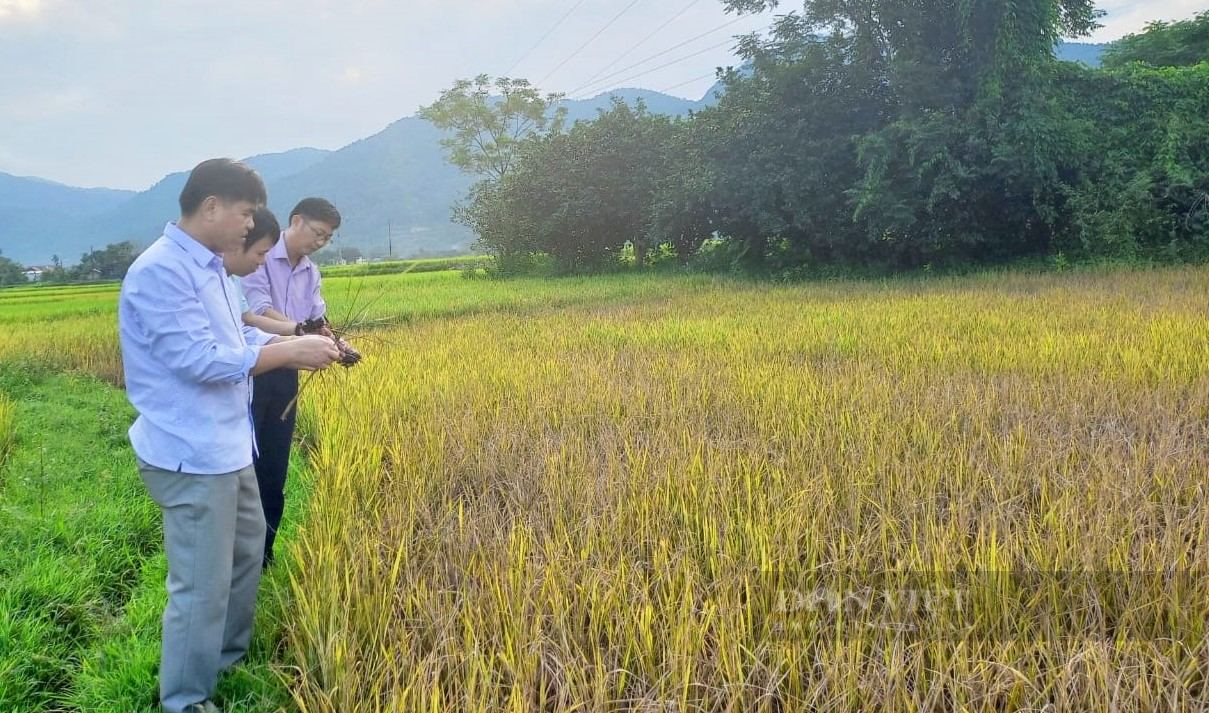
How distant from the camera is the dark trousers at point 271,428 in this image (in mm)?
2512

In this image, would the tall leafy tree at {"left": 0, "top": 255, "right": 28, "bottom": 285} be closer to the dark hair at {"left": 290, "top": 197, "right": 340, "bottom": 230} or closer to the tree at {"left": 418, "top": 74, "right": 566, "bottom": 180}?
the tree at {"left": 418, "top": 74, "right": 566, "bottom": 180}

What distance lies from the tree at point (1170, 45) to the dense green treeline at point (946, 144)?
0.05 meters

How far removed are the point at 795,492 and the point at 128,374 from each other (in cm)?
205

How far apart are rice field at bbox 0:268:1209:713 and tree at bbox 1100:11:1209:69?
15167mm

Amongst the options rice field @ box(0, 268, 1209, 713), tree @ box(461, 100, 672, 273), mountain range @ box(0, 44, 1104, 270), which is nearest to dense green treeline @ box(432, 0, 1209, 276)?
tree @ box(461, 100, 672, 273)

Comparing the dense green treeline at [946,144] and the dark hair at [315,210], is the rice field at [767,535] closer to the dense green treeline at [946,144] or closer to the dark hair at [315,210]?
the dark hair at [315,210]

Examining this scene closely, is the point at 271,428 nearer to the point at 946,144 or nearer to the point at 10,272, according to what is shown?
the point at 946,144

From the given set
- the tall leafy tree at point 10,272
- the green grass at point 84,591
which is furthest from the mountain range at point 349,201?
the green grass at point 84,591

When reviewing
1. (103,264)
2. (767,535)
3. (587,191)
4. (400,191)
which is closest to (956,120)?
(587,191)

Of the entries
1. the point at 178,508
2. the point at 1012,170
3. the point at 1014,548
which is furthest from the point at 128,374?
the point at 1012,170

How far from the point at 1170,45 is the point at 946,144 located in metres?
9.59

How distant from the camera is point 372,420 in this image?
401 cm

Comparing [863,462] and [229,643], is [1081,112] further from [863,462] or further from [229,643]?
[229,643]

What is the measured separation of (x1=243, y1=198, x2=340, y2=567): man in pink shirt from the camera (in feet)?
8.32
